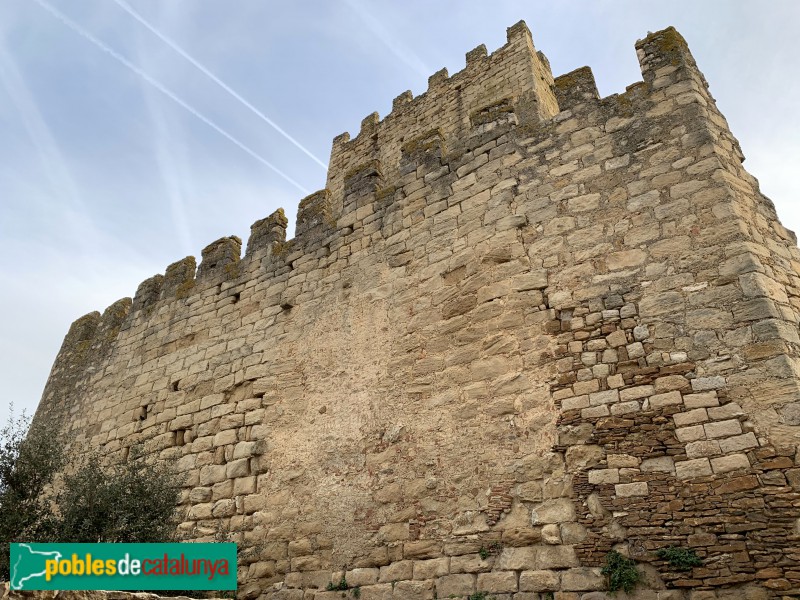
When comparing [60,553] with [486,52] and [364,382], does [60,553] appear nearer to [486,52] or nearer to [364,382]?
[364,382]

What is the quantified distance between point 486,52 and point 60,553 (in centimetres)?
1047

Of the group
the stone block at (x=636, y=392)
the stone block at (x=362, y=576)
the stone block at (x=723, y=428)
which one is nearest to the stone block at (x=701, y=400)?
the stone block at (x=723, y=428)

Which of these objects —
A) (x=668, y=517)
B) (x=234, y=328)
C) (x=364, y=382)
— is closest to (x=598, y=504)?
(x=668, y=517)

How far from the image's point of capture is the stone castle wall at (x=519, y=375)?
4.08 meters

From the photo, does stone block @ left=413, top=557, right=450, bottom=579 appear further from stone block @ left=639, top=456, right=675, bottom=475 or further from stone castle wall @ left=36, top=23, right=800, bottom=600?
stone block @ left=639, top=456, right=675, bottom=475

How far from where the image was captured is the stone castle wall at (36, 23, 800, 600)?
4.08 meters

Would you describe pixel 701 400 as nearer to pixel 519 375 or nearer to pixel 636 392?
pixel 636 392

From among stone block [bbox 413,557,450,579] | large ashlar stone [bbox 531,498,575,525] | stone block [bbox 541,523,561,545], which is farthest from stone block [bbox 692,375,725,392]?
stone block [bbox 413,557,450,579]

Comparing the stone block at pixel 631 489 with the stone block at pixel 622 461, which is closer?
the stone block at pixel 631 489

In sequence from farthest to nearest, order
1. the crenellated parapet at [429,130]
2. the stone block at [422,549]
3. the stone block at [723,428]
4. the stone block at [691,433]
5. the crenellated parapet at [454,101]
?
the crenellated parapet at [454,101] → the crenellated parapet at [429,130] → the stone block at [422,549] → the stone block at [691,433] → the stone block at [723,428]

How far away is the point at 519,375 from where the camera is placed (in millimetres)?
5102

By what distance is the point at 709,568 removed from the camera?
3.75 m

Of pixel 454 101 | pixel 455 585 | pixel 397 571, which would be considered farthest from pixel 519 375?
pixel 454 101

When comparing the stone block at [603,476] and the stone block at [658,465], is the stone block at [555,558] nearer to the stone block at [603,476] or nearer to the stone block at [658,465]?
the stone block at [603,476]
